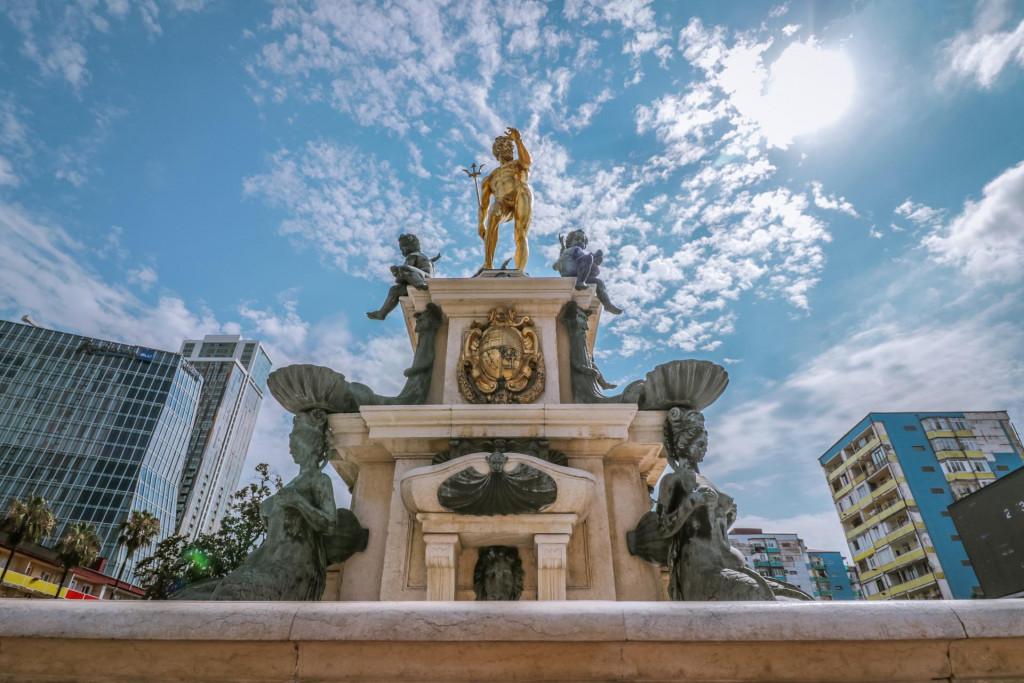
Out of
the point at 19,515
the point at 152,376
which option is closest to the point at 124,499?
the point at 152,376

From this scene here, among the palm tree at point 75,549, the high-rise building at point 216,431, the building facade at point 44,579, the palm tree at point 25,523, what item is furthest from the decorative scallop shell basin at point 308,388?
the high-rise building at point 216,431

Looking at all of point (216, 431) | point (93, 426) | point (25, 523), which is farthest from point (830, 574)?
point (216, 431)

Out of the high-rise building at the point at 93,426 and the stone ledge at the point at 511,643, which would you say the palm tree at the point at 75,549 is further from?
the stone ledge at the point at 511,643

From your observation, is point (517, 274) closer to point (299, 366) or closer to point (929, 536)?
point (299, 366)

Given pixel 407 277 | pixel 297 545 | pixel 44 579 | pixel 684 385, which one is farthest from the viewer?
pixel 44 579

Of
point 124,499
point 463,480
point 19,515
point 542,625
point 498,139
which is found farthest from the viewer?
point 124,499

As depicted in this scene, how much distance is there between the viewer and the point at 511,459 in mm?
5277

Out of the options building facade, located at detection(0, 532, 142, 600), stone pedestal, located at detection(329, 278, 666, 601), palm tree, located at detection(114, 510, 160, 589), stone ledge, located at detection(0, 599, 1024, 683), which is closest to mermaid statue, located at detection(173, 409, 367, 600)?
stone pedestal, located at detection(329, 278, 666, 601)

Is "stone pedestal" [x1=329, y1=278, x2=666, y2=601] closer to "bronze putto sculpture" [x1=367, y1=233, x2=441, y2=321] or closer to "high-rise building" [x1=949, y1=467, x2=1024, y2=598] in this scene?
"bronze putto sculpture" [x1=367, y1=233, x2=441, y2=321]

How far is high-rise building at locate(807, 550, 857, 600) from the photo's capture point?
7788 centimetres

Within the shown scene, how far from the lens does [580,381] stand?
670cm

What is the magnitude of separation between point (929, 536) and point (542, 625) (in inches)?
2186

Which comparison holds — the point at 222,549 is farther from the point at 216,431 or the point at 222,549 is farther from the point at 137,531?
the point at 216,431

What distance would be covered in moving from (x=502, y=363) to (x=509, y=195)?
348cm
